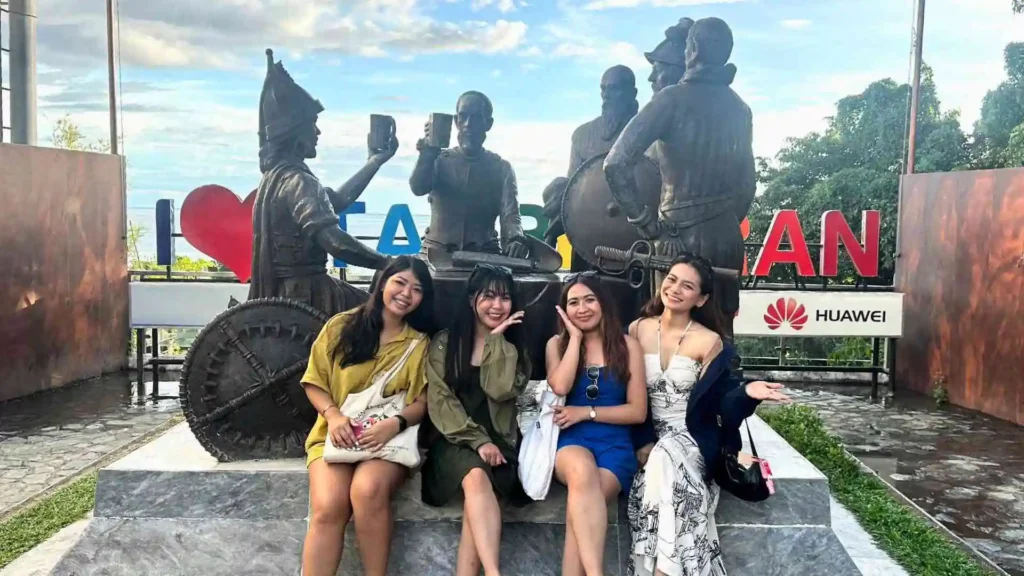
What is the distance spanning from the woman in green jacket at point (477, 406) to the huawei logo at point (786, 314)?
6.56 m

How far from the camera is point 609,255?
13.3 feet

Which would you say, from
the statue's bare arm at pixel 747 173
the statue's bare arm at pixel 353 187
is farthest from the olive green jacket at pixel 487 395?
the statue's bare arm at pixel 747 173

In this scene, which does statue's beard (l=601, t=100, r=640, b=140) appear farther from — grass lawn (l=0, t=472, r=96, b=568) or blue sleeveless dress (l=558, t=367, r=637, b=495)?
grass lawn (l=0, t=472, r=96, b=568)

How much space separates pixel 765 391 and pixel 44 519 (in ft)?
13.3

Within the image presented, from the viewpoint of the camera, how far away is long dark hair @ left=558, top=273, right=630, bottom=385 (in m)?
2.95

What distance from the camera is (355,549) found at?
313 cm

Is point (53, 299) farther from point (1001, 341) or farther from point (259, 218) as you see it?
point (1001, 341)

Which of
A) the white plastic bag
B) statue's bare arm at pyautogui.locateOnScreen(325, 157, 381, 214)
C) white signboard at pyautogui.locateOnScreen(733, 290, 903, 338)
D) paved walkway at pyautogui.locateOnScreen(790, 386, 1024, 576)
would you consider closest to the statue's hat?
statue's bare arm at pyautogui.locateOnScreen(325, 157, 381, 214)

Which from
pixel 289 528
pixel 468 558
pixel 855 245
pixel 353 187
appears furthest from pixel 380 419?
pixel 855 245

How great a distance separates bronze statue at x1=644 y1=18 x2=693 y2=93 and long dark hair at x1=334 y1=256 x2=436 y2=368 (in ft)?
6.48

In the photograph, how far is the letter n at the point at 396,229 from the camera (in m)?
9.33

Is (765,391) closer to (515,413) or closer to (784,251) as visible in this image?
(515,413)

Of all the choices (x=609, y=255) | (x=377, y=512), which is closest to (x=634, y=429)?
(x=377, y=512)

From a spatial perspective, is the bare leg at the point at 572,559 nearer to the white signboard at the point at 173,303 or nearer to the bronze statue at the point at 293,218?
the bronze statue at the point at 293,218
